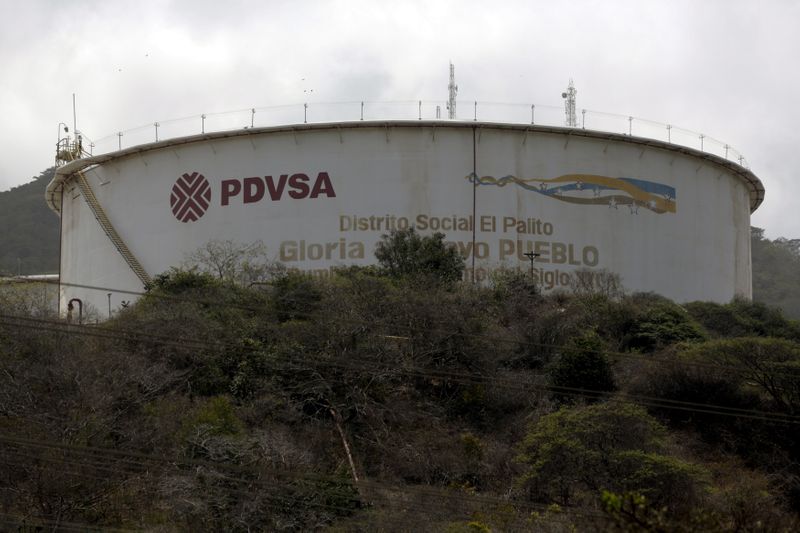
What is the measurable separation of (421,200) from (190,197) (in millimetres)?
7261

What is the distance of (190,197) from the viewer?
1586 inches

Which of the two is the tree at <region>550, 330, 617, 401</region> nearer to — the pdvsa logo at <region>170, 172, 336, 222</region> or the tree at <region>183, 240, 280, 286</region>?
the tree at <region>183, 240, 280, 286</region>

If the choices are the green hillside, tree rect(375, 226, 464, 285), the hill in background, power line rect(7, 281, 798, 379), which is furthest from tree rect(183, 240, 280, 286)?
the hill in background

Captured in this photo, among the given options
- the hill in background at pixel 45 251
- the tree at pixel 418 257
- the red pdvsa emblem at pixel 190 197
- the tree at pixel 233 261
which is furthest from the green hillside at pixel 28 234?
the tree at pixel 418 257

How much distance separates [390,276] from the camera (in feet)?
118

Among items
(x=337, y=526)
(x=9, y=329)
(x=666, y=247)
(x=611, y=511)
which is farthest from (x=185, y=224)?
(x=611, y=511)

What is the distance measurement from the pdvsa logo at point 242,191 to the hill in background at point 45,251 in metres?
33.7

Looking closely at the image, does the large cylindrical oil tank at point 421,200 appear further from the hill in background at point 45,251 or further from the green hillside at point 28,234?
the hill in background at point 45,251

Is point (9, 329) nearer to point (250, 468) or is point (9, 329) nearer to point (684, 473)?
point (250, 468)

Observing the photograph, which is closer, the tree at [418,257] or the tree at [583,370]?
the tree at [583,370]

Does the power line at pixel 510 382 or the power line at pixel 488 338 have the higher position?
the power line at pixel 488 338

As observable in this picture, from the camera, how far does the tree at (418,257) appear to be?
118 ft

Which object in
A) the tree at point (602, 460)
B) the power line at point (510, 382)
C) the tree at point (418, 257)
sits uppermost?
the tree at point (418, 257)

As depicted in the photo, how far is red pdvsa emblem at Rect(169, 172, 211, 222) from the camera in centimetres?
4003
